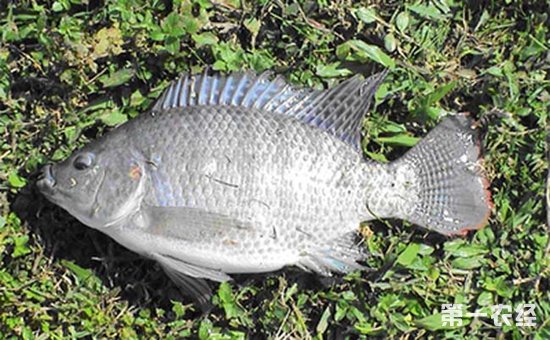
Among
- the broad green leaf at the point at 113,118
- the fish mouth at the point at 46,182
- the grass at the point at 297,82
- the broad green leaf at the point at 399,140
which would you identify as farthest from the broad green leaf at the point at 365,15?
the fish mouth at the point at 46,182

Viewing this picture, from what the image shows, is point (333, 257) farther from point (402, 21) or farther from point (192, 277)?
point (402, 21)

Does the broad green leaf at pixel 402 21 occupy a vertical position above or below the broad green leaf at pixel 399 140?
above

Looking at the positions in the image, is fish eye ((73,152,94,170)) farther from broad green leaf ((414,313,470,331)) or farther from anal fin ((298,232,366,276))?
broad green leaf ((414,313,470,331))

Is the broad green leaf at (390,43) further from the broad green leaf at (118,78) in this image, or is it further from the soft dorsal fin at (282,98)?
the broad green leaf at (118,78)

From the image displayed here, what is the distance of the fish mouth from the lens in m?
3.25

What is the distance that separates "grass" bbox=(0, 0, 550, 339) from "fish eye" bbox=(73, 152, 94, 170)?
299mm

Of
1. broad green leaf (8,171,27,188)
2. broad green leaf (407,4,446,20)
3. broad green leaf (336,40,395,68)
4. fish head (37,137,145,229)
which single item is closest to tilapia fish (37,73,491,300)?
fish head (37,137,145,229)

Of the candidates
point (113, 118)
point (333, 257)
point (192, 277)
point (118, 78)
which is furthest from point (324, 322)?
point (118, 78)

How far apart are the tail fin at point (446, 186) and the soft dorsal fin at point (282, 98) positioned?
282 mm

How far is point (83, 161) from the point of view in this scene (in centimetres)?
321

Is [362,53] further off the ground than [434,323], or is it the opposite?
[362,53]

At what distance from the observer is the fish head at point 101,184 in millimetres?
3174

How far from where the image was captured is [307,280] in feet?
11.8

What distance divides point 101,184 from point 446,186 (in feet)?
4.42
